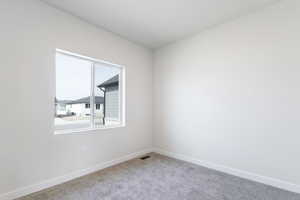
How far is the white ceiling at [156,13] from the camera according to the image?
215cm

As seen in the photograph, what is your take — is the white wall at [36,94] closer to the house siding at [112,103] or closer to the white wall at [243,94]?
the house siding at [112,103]

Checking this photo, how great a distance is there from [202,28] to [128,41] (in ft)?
5.14

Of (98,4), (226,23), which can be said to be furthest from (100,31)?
(226,23)

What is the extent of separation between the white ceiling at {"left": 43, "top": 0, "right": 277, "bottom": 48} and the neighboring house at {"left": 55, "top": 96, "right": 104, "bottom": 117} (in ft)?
4.66

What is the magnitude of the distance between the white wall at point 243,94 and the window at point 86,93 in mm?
1270

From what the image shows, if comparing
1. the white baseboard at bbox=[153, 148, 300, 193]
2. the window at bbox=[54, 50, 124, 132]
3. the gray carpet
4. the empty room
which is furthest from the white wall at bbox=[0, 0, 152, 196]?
the white baseboard at bbox=[153, 148, 300, 193]

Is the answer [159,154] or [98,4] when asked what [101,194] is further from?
[98,4]

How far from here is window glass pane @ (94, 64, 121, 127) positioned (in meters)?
2.88

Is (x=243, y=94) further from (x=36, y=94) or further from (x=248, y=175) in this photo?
(x=36, y=94)

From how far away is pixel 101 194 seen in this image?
76.6 inches

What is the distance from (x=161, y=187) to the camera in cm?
212

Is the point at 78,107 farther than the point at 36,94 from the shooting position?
Yes

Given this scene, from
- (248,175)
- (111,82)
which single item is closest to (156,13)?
(111,82)

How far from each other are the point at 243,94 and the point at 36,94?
3140 mm
